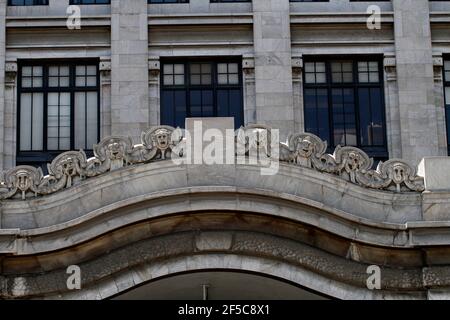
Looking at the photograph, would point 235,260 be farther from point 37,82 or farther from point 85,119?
point 37,82

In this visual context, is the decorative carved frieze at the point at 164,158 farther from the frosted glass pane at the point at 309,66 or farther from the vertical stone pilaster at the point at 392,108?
the frosted glass pane at the point at 309,66

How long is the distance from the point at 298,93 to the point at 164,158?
8625mm

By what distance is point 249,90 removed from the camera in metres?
33.4

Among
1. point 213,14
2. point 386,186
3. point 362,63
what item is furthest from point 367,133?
point 386,186

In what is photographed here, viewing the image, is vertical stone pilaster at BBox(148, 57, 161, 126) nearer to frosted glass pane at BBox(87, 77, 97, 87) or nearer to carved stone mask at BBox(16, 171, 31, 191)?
frosted glass pane at BBox(87, 77, 97, 87)

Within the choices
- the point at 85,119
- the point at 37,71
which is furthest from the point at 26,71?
the point at 85,119

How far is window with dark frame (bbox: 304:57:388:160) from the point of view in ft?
110

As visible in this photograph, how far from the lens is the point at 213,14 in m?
33.9

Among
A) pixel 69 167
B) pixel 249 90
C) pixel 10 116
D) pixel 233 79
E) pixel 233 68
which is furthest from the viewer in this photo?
pixel 233 68

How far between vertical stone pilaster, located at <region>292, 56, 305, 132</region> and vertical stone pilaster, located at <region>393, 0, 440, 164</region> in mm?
2584

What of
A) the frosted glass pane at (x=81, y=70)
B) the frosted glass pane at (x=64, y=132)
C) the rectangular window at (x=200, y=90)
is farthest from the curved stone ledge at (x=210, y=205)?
the frosted glass pane at (x=81, y=70)

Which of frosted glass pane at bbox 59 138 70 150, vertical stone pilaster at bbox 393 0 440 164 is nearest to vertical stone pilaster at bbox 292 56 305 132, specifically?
vertical stone pilaster at bbox 393 0 440 164
